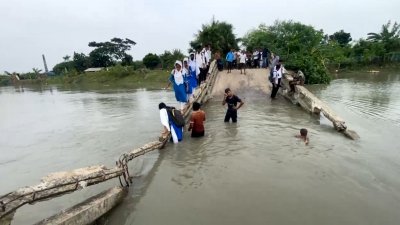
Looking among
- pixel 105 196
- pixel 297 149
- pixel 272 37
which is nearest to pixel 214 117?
pixel 297 149

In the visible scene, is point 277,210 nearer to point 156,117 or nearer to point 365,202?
point 365,202

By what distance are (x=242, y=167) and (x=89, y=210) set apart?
3.02 m

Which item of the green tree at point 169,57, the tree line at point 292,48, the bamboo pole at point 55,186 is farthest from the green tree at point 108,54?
the bamboo pole at point 55,186

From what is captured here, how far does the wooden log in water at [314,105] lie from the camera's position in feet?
30.3

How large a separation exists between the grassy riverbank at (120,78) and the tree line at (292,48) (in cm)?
282

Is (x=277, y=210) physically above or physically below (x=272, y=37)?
below

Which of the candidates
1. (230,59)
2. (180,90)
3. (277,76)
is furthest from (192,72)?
(230,59)

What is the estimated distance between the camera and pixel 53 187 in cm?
452

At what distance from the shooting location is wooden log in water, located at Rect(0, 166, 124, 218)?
3989 mm

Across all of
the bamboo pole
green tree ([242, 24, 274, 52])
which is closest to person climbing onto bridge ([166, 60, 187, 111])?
the bamboo pole

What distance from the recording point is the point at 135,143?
33.2 feet

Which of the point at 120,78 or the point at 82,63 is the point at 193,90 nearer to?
the point at 120,78

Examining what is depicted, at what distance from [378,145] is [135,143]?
6262 millimetres

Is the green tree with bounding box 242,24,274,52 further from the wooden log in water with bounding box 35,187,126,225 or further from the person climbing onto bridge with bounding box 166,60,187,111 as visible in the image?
the wooden log in water with bounding box 35,187,126,225
